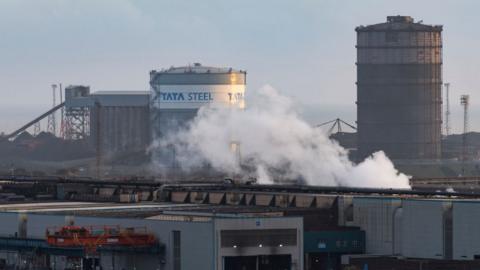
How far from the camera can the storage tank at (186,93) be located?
162875 mm

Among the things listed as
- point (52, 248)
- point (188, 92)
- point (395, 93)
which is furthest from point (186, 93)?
point (52, 248)

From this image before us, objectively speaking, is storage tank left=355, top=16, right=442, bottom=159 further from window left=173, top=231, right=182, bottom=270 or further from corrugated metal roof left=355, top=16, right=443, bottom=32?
window left=173, top=231, right=182, bottom=270

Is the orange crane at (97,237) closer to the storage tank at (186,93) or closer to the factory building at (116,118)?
the storage tank at (186,93)

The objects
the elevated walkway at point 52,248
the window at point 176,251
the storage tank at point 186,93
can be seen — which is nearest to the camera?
the window at point 176,251

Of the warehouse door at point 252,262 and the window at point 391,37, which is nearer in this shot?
the warehouse door at point 252,262

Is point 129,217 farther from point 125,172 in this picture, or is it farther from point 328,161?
point 125,172

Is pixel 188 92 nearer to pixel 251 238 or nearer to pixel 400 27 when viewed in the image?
pixel 400 27

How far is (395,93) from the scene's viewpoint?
16600cm

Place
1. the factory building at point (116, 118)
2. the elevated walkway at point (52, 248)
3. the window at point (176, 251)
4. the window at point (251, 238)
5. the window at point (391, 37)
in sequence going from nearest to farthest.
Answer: the window at point (251, 238) < the window at point (176, 251) < the elevated walkway at point (52, 248) < the window at point (391, 37) < the factory building at point (116, 118)

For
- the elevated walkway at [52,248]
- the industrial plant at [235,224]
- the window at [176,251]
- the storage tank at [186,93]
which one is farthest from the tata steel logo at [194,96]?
the window at [176,251]

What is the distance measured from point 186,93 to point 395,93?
62.7ft

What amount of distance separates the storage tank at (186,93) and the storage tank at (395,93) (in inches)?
458

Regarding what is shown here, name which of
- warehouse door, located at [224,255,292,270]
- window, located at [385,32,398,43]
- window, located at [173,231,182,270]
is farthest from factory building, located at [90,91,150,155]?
warehouse door, located at [224,255,292,270]

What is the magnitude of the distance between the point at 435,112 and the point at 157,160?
2607 cm
